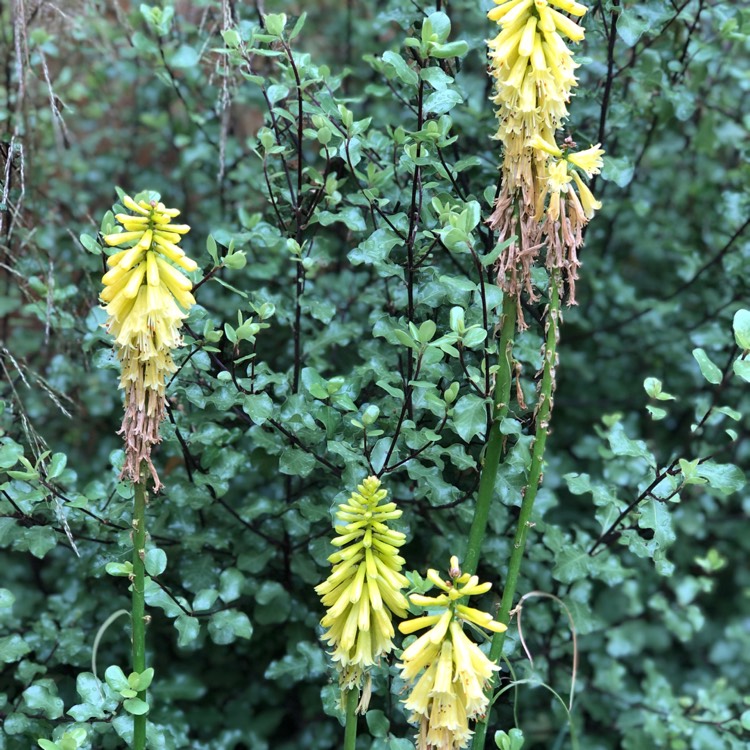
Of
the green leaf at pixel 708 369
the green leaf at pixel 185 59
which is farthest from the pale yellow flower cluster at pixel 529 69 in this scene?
the green leaf at pixel 185 59

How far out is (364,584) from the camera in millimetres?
1665

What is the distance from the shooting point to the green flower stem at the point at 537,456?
5.81ft

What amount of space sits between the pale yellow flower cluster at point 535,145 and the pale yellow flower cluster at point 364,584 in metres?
0.52

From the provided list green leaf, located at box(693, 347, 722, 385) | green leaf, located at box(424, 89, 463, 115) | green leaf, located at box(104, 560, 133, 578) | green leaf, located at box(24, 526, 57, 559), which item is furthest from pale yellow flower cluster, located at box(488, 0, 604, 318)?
green leaf, located at box(24, 526, 57, 559)

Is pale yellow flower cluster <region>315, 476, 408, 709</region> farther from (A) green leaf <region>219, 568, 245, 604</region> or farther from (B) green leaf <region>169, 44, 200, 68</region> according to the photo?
(B) green leaf <region>169, 44, 200, 68</region>

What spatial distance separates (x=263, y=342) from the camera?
2.96 meters

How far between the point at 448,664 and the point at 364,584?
22 centimetres

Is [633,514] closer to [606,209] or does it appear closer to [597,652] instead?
[597,652]

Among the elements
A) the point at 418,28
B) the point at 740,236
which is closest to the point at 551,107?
the point at 418,28

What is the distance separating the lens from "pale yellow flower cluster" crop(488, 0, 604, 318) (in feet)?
5.37

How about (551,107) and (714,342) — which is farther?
(714,342)

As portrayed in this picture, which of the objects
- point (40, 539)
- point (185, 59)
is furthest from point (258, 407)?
point (185, 59)

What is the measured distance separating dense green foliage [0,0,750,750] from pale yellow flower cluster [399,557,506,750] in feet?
0.99

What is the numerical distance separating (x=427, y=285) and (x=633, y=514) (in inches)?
30.6
